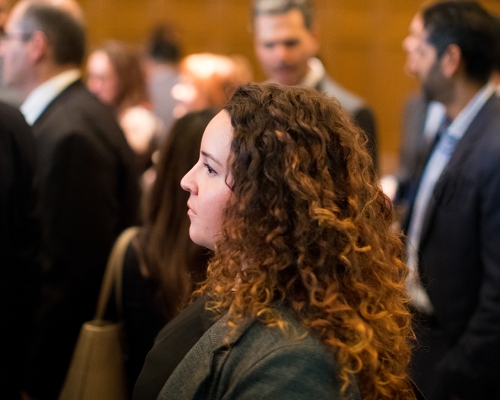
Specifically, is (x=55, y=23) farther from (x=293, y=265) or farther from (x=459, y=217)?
(x=293, y=265)

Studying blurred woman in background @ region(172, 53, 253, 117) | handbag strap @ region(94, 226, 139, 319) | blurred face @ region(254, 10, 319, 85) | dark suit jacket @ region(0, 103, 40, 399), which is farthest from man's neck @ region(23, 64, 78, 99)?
handbag strap @ region(94, 226, 139, 319)

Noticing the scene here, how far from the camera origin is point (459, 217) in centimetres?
207

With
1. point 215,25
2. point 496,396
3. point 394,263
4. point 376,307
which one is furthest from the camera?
point 215,25

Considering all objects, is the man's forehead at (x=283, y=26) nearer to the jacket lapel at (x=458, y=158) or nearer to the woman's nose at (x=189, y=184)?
the jacket lapel at (x=458, y=158)

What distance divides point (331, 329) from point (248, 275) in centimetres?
18

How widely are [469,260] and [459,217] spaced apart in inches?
5.8

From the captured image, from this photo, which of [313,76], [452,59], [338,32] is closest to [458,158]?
[452,59]

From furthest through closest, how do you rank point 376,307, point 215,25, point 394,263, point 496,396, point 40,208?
point 215,25 → point 40,208 → point 496,396 → point 394,263 → point 376,307

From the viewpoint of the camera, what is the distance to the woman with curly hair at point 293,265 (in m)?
1.07

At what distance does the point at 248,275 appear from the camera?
1.14 m

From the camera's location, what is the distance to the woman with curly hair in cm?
107

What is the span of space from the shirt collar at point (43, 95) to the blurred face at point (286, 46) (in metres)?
0.90

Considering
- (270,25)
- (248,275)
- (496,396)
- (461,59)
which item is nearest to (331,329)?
(248,275)

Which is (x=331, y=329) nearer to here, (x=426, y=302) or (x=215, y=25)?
(x=426, y=302)
